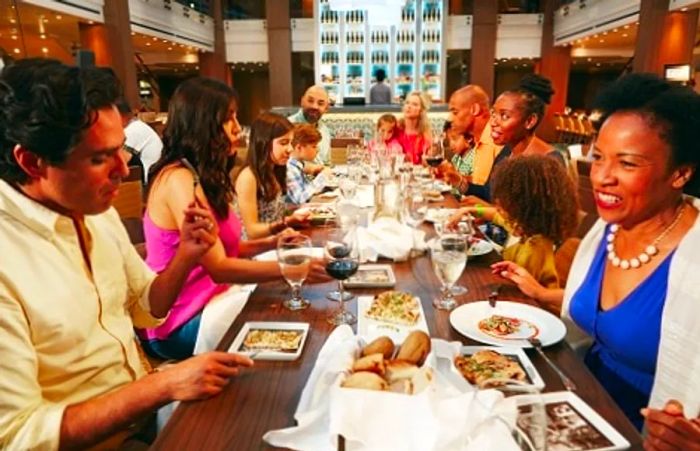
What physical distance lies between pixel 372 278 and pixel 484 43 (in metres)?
15.7

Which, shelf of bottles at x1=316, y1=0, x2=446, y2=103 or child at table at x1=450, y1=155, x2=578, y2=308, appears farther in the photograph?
shelf of bottles at x1=316, y1=0, x2=446, y2=103

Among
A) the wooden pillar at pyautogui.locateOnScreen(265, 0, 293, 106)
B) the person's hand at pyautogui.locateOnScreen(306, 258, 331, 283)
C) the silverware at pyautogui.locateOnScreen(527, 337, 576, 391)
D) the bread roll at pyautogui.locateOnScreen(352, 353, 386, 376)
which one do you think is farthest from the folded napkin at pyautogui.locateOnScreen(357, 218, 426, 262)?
the wooden pillar at pyautogui.locateOnScreen(265, 0, 293, 106)

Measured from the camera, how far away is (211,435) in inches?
34.0

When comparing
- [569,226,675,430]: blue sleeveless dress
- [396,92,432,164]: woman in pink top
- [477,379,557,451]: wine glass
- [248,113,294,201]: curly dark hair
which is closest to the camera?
[477,379,557,451]: wine glass

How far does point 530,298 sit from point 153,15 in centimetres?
1318

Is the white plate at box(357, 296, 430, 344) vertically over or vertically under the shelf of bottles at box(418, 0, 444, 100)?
under

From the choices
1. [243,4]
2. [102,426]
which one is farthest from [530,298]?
[243,4]

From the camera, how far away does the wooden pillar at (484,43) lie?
50.3ft

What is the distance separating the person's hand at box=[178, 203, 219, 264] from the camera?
1352 mm

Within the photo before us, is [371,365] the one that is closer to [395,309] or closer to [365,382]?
[365,382]

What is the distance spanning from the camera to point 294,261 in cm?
137

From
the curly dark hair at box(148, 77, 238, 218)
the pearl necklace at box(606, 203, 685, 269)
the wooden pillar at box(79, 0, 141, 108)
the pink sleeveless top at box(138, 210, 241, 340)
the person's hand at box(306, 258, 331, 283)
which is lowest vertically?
the pink sleeveless top at box(138, 210, 241, 340)

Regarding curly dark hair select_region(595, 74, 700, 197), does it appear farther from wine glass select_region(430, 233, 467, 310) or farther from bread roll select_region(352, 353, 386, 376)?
bread roll select_region(352, 353, 386, 376)

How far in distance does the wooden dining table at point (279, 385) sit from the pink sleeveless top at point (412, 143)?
4.12m
